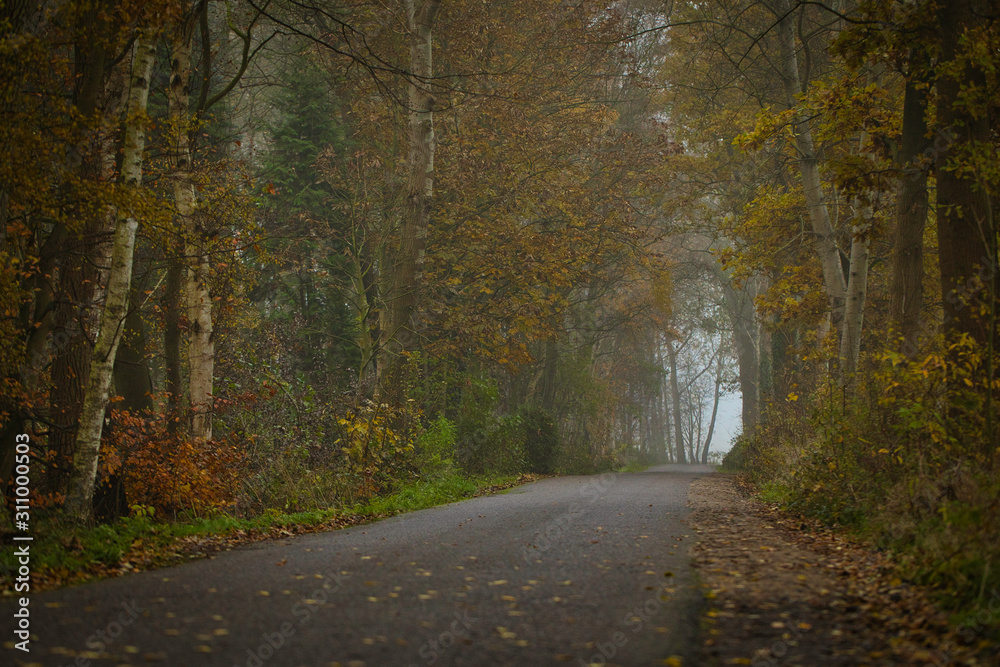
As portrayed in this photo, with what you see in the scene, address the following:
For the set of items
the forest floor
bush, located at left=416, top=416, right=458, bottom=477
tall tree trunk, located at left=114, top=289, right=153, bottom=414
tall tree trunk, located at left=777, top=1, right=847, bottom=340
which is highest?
tall tree trunk, located at left=777, top=1, right=847, bottom=340

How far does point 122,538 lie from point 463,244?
48.7 feet

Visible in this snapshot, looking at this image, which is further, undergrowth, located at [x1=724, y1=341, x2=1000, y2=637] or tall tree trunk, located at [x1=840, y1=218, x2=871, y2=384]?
tall tree trunk, located at [x1=840, y1=218, x2=871, y2=384]

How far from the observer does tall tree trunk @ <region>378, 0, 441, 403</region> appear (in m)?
18.8

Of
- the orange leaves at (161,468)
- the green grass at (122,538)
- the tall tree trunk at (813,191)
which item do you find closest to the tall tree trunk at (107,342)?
the green grass at (122,538)

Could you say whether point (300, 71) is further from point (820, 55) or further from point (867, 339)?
point (867, 339)

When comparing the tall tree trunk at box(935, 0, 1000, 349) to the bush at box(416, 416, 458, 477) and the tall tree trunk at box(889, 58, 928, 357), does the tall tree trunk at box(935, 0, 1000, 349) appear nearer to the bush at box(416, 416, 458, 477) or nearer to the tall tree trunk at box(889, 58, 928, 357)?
the tall tree trunk at box(889, 58, 928, 357)

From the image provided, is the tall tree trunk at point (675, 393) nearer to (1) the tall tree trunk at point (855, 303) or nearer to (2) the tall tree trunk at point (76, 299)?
(1) the tall tree trunk at point (855, 303)

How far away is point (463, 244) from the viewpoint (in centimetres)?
2173

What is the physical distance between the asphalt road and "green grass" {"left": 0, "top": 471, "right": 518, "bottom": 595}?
1.80 feet

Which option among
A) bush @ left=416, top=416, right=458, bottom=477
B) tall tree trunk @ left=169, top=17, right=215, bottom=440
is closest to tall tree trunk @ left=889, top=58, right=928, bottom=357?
bush @ left=416, top=416, right=458, bottom=477

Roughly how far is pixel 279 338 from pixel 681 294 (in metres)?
31.5

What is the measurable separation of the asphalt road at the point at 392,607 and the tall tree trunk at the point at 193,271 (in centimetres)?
542

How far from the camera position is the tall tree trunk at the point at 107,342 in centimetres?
911

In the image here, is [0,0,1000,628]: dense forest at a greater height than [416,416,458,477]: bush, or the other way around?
[0,0,1000,628]: dense forest
